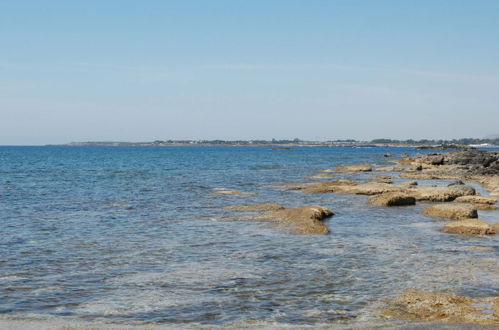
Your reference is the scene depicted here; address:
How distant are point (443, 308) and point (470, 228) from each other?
10274 mm

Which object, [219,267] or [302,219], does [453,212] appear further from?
[219,267]

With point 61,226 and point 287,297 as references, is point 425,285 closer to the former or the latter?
point 287,297

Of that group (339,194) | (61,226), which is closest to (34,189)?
(61,226)

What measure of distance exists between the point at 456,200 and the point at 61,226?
22202 mm

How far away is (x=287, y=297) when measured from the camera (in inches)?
489

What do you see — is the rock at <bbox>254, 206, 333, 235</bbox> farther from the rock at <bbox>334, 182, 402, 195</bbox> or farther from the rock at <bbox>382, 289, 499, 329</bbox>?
the rock at <bbox>334, 182, 402, 195</bbox>

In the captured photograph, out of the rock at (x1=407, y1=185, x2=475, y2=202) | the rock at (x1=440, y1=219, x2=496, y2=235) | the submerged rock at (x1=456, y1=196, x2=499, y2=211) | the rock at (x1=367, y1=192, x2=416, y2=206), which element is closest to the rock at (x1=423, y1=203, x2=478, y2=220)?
the rock at (x1=440, y1=219, x2=496, y2=235)

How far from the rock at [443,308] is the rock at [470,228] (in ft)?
29.6

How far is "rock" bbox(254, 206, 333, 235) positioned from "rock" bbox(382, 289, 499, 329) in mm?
8801

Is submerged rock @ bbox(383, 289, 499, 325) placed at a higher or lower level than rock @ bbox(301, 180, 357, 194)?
lower

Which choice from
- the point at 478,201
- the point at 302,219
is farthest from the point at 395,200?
the point at 302,219

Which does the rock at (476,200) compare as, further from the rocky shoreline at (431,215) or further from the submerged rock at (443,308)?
the submerged rock at (443,308)

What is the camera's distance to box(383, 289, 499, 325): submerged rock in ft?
34.8

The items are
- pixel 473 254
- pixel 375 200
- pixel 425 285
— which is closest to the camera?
pixel 425 285
